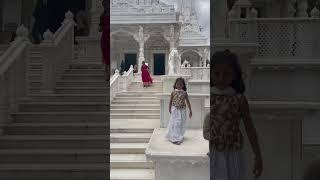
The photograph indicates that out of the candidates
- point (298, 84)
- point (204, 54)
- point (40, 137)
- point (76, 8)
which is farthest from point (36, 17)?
point (298, 84)

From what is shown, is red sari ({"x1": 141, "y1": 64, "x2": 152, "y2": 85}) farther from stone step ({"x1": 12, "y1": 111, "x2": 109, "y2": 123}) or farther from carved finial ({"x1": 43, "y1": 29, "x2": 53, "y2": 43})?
carved finial ({"x1": 43, "y1": 29, "x2": 53, "y2": 43})

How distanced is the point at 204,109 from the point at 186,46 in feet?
0.84

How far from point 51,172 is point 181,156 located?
0.56m

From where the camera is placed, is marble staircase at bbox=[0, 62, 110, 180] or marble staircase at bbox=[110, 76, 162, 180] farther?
marble staircase at bbox=[0, 62, 110, 180]

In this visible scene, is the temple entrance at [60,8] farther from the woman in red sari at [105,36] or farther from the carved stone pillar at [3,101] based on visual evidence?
the carved stone pillar at [3,101]

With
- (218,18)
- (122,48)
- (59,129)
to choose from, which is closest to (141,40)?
(122,48)

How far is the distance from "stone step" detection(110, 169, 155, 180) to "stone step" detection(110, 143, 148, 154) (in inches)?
2.8

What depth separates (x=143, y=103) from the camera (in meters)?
1.65

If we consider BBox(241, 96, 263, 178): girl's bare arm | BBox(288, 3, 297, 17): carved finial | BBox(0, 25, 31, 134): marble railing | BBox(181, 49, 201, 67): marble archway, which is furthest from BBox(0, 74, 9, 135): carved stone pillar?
BBox(288, 3, 297, 17): carved finial

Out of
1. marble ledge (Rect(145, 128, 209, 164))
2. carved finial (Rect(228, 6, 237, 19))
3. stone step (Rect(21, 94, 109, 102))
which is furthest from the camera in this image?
stone step (Rect(21, 94, 109, 102))

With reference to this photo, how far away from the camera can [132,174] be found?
1.57m

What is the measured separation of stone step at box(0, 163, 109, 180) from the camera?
172cm

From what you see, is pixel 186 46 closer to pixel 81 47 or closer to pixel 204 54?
pixel 204 54

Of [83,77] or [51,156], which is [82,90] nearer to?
[83,77]
